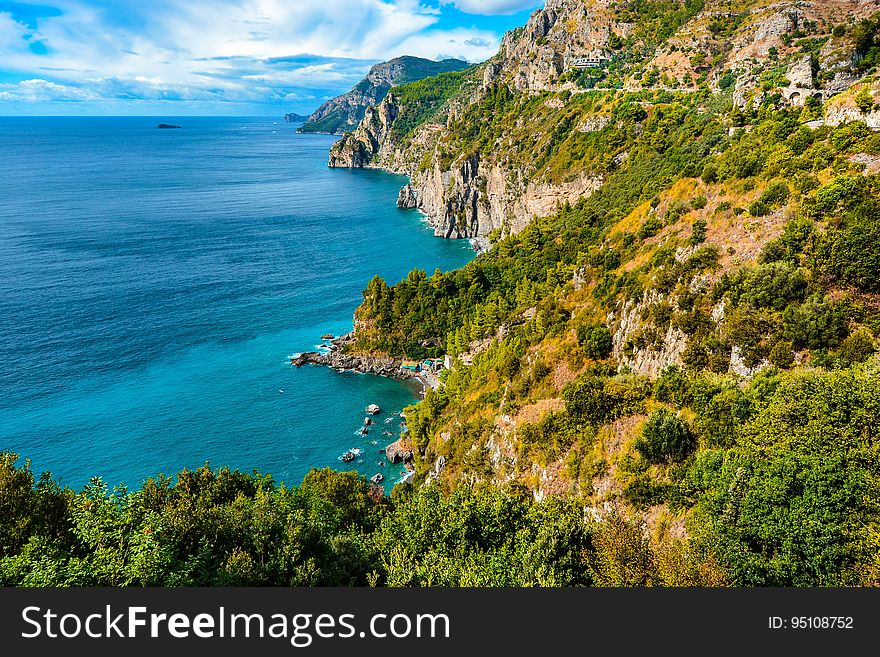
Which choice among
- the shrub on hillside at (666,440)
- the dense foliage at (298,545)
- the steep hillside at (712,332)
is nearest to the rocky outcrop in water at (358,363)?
the steep hillside at (712,332)

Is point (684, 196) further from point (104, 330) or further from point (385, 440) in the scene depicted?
point (104, 330)

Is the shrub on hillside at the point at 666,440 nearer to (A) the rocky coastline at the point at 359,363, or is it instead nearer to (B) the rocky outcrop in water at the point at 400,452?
(B) the rocky outcrop in water at the point at 400,452

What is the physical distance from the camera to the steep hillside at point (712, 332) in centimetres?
2197

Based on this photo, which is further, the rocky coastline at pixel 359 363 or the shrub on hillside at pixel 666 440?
the rocky coastline at pixel 359 363

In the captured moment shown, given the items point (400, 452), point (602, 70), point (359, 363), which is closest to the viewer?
point (400, 452)

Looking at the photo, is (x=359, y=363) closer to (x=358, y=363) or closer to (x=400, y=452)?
(x=358, y=363)

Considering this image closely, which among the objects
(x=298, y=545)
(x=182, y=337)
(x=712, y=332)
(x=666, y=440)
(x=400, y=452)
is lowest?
(x=400, y=452)

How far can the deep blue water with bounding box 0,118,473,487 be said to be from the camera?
60.5 meters

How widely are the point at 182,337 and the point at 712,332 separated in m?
78.8

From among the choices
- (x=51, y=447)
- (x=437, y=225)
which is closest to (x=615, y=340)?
(x=51, y=447)

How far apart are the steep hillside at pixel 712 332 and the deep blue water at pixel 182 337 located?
45.5 ft

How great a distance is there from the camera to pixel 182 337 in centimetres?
8462

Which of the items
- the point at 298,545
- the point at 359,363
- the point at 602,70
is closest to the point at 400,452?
the point at 359,363

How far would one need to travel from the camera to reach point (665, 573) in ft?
64.8
